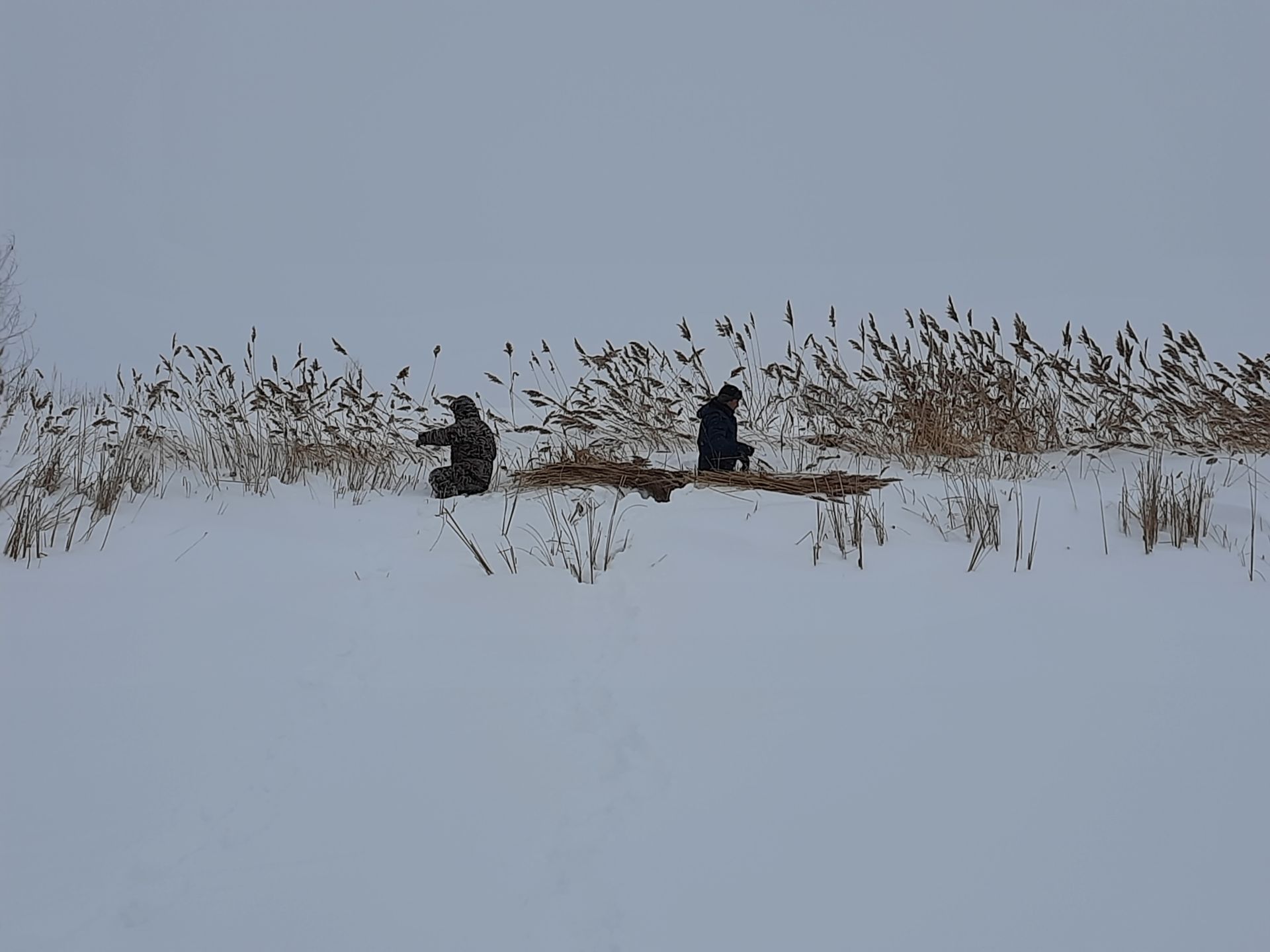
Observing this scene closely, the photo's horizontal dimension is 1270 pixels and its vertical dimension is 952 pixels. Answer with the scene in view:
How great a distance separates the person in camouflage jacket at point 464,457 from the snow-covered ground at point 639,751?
136 centimetres

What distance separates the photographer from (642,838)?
5.93 feet

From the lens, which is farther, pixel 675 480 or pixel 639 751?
pixel 675 480

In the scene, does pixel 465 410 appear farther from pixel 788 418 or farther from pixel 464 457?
pixel 788 418

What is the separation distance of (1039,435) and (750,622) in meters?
3.67

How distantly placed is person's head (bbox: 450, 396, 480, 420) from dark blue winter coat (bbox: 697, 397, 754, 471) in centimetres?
136

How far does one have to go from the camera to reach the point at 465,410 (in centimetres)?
501

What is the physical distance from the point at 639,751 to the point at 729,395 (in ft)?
12.0

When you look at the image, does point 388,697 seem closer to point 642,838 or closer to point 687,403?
point 642,838

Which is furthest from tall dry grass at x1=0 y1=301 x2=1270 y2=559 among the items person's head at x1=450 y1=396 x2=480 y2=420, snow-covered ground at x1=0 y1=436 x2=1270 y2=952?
snow-covered ground at x1=0 y1=436 x2=1270 y2=952

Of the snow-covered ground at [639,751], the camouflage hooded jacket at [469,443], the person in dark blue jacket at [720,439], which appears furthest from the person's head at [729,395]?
the snow-covered ground at [639,751]

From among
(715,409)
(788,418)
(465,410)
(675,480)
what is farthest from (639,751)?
(788,418)

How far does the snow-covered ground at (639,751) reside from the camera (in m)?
1.61

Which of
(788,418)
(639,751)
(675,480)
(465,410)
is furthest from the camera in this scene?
(788,418)

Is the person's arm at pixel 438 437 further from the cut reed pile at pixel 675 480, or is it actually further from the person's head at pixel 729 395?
the person's head at pixel 729 395
